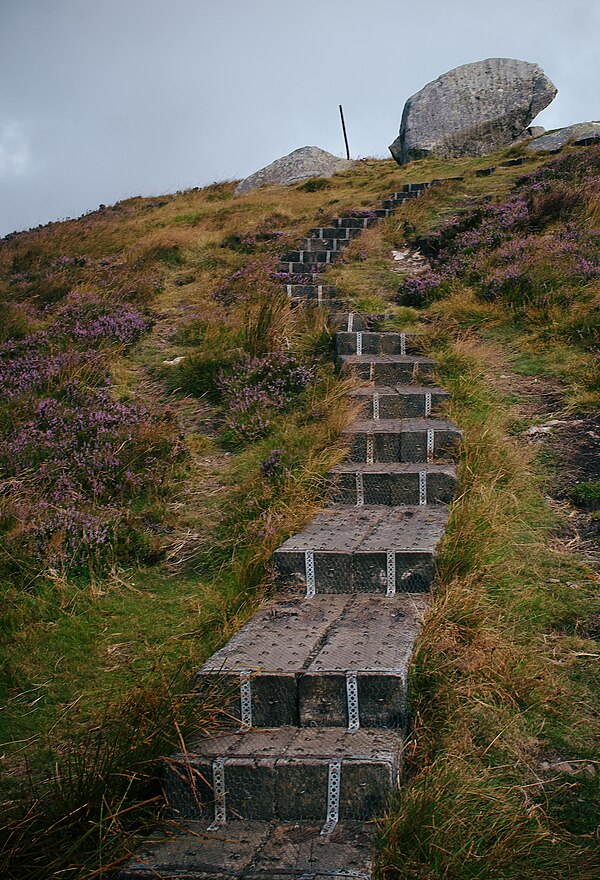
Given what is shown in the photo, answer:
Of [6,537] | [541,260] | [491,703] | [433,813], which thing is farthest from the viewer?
[541,260]

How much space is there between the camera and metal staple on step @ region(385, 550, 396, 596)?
4430mm

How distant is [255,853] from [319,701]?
778 millimetres

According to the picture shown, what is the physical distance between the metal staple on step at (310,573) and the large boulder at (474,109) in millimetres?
20845

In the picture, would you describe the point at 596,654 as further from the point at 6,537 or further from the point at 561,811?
the point at 6,537

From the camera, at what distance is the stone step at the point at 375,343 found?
26.6 ft

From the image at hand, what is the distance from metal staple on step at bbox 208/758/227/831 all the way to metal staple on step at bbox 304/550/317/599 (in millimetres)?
1490

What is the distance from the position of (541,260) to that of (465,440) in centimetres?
475

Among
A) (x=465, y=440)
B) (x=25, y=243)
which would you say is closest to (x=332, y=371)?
(x=465, y=440)

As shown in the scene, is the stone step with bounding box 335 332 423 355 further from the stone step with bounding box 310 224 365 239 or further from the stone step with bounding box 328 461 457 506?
the stone step with bounding box 310 224 365 239

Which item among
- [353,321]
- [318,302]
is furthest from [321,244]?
[353,321]

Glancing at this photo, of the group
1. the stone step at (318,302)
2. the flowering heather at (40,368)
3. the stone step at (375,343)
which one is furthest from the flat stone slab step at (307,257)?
the flowering heather at (40,368)

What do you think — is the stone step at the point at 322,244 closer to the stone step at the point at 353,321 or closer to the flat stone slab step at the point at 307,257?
the flat stone slab step at the point at 307,257

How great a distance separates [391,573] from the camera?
445 cm

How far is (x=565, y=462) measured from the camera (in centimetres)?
611
